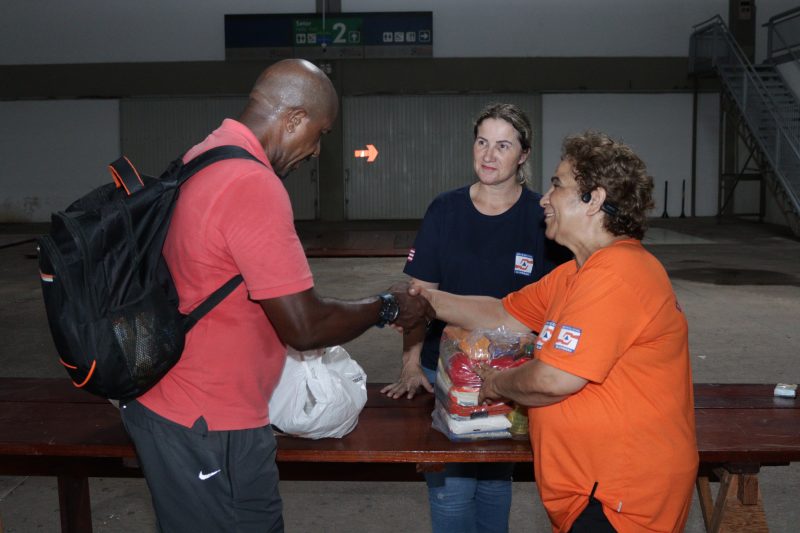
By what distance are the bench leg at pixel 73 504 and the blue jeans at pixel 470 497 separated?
142cm

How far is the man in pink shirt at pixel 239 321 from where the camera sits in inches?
72.8

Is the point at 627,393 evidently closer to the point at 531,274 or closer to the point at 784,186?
the point at 531,274

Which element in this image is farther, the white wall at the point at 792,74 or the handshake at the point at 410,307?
the white wall at the point at 792,74

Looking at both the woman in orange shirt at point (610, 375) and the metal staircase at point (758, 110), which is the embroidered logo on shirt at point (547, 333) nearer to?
the woman in orange shirt at point (610, 375)

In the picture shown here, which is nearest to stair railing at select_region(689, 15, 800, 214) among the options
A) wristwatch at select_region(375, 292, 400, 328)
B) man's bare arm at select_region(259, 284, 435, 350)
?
wristwatch at select_region(375, 292, 400, 328)

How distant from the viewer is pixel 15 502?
408cm

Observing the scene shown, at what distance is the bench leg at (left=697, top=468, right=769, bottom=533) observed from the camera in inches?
107

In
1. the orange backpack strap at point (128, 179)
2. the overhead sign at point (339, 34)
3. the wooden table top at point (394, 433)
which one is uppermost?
the overhead sign at point (339, 34)

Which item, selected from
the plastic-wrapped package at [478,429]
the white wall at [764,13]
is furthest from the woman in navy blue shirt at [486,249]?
the white wall at [764,13]

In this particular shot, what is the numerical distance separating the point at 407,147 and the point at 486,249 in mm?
16350

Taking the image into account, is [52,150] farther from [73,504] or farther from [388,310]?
[388,310]

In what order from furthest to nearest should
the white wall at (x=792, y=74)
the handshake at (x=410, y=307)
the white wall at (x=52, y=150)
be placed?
the white wall at (x=52, y=150), the white wall at (x=792, y=74), the handshake at (x=410, y=307)

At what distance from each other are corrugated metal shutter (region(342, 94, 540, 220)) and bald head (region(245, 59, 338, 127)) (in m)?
16.8

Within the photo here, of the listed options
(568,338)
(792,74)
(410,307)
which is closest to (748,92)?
(792,74)
